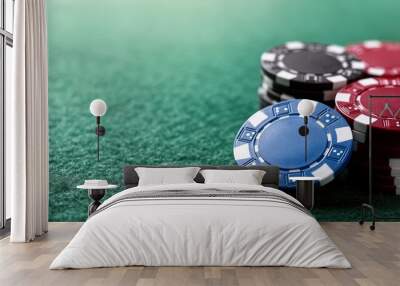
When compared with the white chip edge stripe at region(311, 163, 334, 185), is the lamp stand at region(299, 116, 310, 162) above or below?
above

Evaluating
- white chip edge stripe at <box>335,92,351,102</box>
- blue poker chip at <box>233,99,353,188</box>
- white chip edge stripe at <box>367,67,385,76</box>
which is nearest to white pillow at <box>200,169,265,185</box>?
blue poker chip at <box>233,99,353,188</box>

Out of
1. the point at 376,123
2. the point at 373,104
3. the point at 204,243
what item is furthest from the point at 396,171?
the point at 204,243

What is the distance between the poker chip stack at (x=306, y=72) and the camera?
20.8 ft

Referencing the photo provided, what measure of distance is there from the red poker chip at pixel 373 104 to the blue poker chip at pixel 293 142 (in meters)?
0.17

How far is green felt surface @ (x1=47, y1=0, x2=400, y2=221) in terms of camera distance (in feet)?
22.3

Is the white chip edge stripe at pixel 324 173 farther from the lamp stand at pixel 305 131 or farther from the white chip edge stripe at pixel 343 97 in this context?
the white chip edge stripe at pixel 343 97

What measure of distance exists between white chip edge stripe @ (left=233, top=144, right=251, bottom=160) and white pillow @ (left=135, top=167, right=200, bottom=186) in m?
0.64

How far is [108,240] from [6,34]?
2.61 metres

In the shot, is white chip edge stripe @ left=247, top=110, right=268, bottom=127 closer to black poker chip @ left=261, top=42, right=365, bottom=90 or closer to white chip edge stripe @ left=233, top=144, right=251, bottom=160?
white chip edge stripe @ left=233, top=144, right=251, bottom=160

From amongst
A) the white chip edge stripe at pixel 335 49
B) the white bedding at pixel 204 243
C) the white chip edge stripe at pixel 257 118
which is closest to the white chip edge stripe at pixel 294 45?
the white chip edge stripe at pixel 335 49

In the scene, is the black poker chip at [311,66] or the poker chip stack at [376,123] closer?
the poker chip stack at [376,123]

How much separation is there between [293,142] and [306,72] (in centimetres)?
86

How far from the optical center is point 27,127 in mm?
4969

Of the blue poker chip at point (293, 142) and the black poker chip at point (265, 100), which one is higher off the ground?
the black poker chip at point (265, 100)
